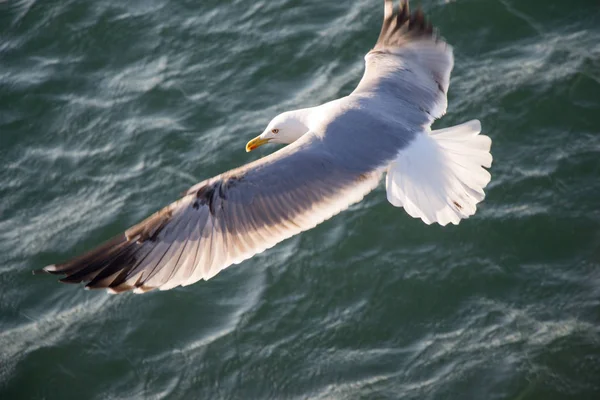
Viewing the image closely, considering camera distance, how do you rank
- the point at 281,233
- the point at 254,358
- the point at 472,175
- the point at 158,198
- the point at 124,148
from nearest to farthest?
the point at 281,233, the point at 472,175, the point at 254,358, the point at 158,198, the point at 124,148

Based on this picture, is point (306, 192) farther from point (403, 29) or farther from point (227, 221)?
point (403, 29)

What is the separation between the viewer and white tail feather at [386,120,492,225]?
496cm

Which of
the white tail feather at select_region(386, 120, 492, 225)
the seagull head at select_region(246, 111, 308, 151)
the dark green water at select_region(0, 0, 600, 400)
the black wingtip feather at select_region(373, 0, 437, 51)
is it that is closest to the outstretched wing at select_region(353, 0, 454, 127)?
the black wingtip feather at select_region(373, 0, 437, 51)

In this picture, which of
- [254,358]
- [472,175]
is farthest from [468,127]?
[254,358]

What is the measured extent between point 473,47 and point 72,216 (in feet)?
12.3

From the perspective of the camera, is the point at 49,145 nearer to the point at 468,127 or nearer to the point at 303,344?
the point at 303,344

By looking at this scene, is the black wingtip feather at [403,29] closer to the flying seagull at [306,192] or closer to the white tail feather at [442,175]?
the flying seagull at [306,192]

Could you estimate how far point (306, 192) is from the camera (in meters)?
4.80

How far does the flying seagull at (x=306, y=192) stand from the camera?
4.64 m

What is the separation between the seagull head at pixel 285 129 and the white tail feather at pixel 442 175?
33.0 inches

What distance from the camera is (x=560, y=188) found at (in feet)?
20.0

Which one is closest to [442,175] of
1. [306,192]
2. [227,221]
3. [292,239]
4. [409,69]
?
[306,192]

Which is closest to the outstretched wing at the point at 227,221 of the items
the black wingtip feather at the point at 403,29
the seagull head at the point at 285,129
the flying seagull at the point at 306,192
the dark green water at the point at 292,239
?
the flying seagull at the point at 306,192

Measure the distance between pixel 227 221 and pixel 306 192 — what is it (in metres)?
0.49
